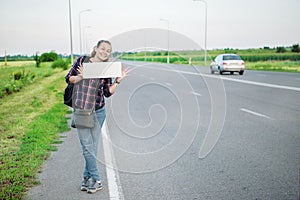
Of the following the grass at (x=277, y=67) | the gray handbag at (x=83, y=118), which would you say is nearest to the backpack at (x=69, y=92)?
the gray handbag at (x=83, y=118)

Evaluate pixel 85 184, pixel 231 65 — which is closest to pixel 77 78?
pixel 85 184

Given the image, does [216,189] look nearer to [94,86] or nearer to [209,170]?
[209,170]

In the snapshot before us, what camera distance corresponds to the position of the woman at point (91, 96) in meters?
4.33

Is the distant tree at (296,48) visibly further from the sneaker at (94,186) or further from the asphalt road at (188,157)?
the sneaker at (94,186)

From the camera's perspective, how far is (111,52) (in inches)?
172

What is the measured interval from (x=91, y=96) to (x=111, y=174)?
1409 mm

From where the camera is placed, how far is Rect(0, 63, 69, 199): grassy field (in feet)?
16.3

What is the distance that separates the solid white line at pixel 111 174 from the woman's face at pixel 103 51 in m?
1.61

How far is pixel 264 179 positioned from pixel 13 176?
337cm

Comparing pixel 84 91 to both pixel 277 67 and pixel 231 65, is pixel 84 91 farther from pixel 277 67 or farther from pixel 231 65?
pixel 277 67

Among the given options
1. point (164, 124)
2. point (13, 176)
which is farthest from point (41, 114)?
point (13, 176)

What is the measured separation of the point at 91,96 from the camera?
14.5 ft

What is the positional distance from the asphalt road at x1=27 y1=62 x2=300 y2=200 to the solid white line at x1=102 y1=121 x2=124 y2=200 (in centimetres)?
1

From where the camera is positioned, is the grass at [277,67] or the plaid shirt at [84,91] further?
the grass at [277,67]
